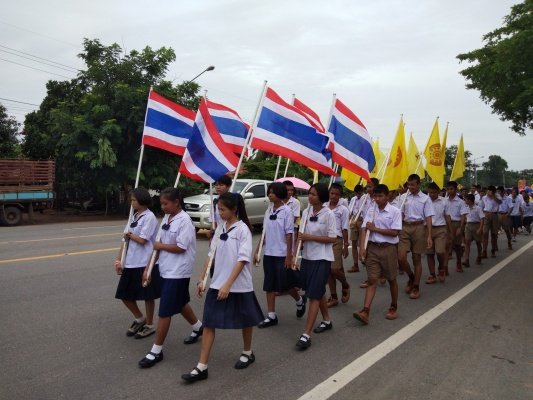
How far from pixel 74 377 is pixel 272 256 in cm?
235

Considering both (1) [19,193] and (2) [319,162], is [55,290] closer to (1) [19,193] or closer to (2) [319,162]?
(2) [319,162]

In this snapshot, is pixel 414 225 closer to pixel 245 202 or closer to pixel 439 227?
pixel 439 227

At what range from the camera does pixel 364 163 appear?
271 inches

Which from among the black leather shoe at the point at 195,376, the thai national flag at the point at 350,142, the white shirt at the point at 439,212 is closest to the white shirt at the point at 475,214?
the white shirt at the point at 439,212

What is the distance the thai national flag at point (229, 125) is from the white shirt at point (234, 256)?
121 inches

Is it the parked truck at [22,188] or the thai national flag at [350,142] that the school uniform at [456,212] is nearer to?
the thai national flag at [350,142]

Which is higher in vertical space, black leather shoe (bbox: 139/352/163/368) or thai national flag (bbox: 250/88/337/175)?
thai national flag (bbox: 250/88/337/175)

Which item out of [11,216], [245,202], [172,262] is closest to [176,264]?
[172,262]

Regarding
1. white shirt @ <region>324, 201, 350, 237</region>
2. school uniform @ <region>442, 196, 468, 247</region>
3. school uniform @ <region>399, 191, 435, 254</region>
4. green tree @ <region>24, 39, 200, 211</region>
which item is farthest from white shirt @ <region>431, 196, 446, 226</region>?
green tree @ <region>24, 39, 200, 211</region>

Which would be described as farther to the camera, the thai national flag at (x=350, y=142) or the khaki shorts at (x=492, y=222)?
the khaki shorts at (x=492, y=222)

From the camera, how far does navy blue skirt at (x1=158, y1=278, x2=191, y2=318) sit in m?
4.00

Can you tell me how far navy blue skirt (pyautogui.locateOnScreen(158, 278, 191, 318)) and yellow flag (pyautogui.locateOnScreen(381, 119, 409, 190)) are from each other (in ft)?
16.0

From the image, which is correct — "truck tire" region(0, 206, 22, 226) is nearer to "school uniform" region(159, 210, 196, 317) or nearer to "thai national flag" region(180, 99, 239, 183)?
"thai national flag" region(180, 99, 239, 183)

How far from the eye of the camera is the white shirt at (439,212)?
7816mm
